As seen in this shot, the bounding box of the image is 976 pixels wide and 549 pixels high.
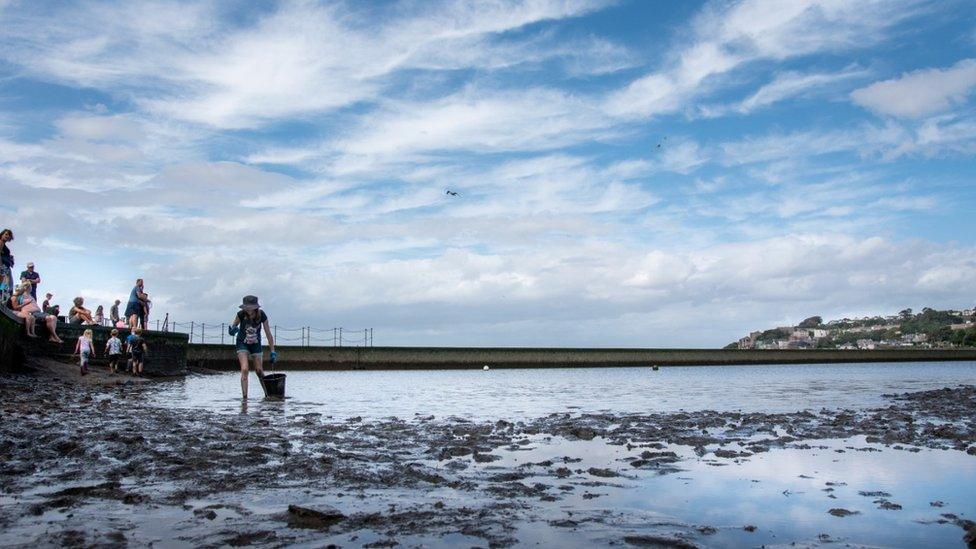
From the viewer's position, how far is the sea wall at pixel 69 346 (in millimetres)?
19922

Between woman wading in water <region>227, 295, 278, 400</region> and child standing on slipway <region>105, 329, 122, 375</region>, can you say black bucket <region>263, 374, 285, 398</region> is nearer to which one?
woman wading in water <region>227, 295, 278, 400</region>

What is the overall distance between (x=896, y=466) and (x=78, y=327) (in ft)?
85.1

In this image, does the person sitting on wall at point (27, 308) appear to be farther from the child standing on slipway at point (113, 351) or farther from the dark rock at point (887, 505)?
the dark rock at point (887, 505)

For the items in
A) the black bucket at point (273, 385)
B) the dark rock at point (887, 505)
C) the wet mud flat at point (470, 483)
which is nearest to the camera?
the wet mud flat at point (470, 483)

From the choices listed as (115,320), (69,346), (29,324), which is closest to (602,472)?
(29,324)

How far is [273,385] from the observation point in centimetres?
1905

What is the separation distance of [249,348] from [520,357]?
63.6m

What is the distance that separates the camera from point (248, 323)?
57.2 ft

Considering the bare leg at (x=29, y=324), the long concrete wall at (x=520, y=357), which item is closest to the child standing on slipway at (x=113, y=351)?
the bare leg at (x=29, y=324)

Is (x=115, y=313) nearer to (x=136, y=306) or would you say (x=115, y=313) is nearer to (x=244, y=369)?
(x=136, y=306)

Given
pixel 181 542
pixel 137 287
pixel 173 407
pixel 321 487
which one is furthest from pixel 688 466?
pixel 137 287

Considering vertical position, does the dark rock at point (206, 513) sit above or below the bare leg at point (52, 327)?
below

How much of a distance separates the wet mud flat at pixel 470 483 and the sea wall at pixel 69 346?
29.6 feet

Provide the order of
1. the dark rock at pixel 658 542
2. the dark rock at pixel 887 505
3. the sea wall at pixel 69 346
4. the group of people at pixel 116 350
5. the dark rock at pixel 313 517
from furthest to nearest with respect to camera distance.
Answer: the group of people at pixel 116 350
the sea wall at pixel 69 346
the dark rock at pixel 887 505
the dark rock at pixel 313 517
the dark rock at pixel 658 542
